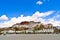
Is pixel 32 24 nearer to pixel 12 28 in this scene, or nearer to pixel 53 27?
pixel 12 28

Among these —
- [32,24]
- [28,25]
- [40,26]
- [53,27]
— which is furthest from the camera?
[28,25]

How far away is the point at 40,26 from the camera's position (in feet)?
269

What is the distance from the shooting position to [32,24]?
291 ft

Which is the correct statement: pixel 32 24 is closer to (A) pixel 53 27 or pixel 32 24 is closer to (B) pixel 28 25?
(B) pixel 28 25

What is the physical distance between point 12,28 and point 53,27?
1722cm

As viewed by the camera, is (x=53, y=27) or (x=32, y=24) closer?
(x=53, y=27)

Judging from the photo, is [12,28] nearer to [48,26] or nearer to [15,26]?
[15,26]

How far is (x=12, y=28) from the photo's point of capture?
8275 centimetres

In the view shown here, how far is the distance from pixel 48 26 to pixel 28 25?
19.6 metres

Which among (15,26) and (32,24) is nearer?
(15,26)

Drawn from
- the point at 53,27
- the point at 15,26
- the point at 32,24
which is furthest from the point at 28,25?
the point at 53,27

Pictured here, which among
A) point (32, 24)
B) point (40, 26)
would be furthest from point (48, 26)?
point (32, 24)

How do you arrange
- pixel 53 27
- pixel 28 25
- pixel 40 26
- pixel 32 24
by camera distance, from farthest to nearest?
pixel 28 25 → pixel 32 24 → pixel 40 26 → pixel 53 27

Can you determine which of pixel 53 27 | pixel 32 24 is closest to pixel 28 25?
pixel 32 24
